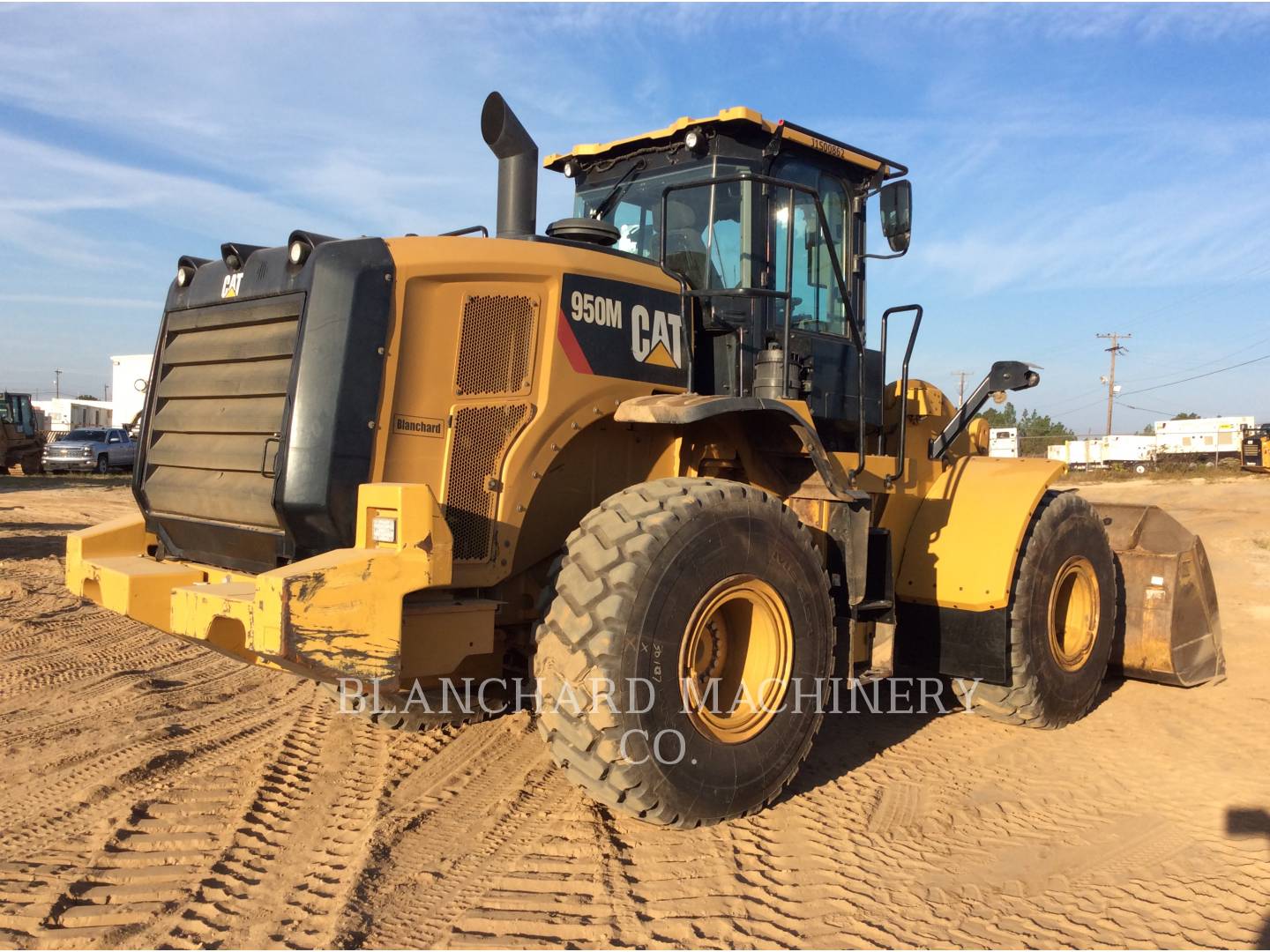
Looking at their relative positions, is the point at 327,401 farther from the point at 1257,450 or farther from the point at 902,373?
the point at 1257,450

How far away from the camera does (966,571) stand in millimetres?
5371

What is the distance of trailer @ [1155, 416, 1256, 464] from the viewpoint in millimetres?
53531

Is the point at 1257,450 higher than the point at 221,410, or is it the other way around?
the point at 1257,450

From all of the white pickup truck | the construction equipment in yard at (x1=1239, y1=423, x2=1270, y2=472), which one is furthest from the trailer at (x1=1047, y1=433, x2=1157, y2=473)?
the white pickup truck

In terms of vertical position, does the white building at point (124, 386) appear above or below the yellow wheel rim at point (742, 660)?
above

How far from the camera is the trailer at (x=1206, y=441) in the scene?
5353 cm

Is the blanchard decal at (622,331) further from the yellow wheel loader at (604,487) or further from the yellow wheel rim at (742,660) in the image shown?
the yellow wheel rim at (742,660)

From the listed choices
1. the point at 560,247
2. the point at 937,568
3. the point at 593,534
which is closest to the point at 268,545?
the point at 593,534

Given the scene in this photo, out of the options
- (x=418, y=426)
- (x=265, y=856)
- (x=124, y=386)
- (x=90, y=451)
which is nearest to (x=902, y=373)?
(x=418, y=426)

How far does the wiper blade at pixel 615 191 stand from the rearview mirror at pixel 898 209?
133 cm

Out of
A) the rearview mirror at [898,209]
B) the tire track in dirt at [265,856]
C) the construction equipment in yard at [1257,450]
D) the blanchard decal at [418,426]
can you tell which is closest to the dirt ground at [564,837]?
the tire track in dirt at [265,856]

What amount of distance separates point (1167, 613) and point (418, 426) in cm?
520

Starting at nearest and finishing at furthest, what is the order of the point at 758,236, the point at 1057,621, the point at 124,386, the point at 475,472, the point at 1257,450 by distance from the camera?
the point at 475,472, the point at 758,236, the point at 1057,621, the point at 1257,450, the point at 124,386

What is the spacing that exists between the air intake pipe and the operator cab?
158mm
